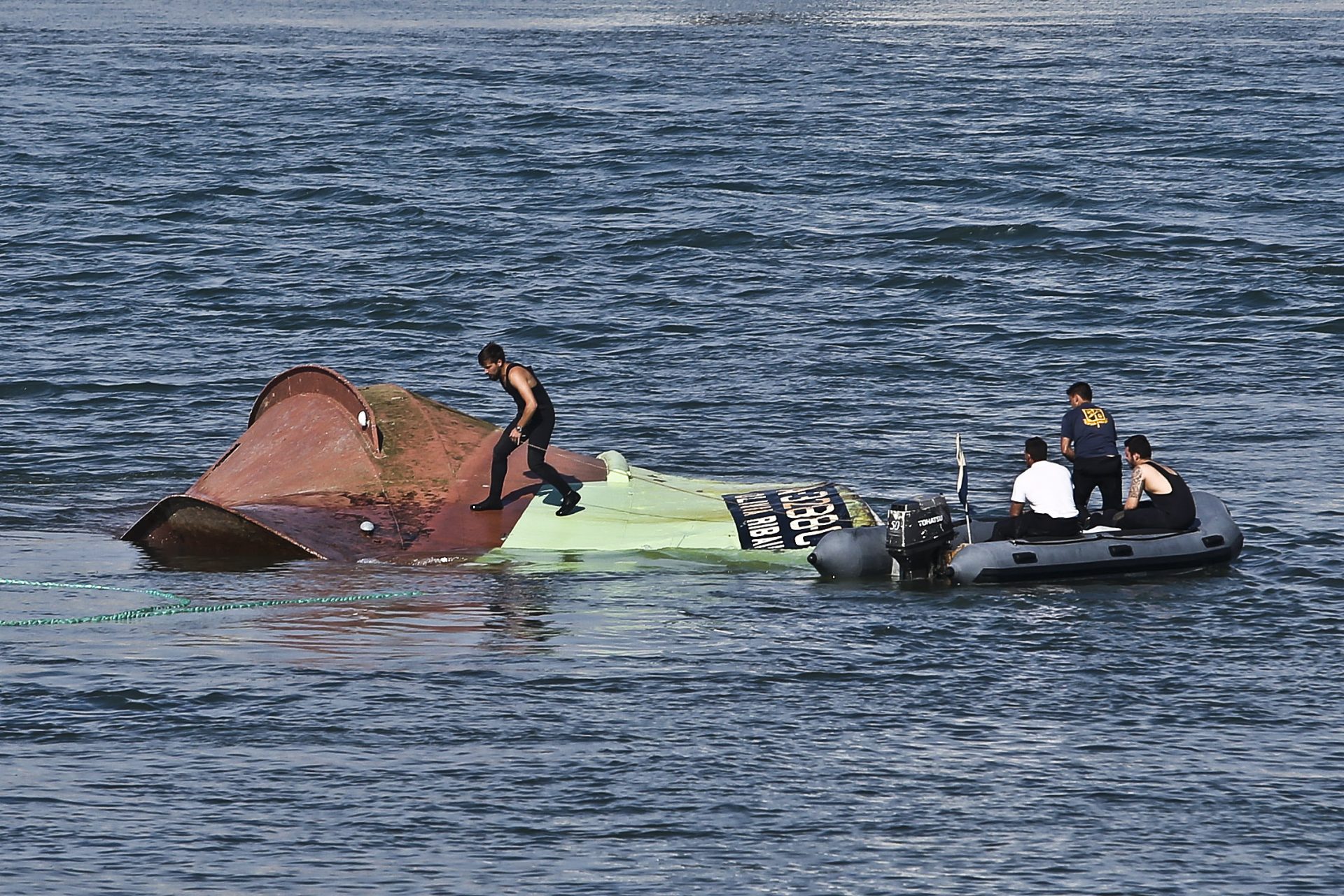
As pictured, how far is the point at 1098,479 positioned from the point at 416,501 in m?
6.58

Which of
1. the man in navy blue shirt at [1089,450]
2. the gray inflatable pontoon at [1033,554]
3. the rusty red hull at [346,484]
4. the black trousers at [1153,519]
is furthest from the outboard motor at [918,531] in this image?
the rusty red hull at [346,484]

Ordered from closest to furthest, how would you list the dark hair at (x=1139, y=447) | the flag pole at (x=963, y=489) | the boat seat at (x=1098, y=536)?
the flag pole at (x=963, y=489), the boat seat at (x=1098, y=536), the dark hair at (x=1139, y=447)

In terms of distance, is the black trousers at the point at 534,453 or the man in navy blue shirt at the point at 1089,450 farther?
the black trousers at the point at 534,453

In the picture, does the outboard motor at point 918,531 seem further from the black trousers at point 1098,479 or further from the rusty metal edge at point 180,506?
the rusty metal edge at point 180,506

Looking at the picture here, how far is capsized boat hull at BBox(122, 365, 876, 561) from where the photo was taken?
1711 cm

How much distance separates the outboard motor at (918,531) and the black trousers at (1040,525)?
0.65 m

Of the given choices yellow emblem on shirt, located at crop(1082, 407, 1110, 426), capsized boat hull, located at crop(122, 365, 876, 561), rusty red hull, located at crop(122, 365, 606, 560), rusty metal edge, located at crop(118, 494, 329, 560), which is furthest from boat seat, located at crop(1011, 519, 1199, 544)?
rusty metal edge, located at crop(118, 494, 329, 560)

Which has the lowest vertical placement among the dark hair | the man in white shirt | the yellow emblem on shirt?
the man in white shirt

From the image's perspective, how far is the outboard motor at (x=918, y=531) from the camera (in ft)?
52.4

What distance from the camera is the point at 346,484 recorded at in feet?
58.2

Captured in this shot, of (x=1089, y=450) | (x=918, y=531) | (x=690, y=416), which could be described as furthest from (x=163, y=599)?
(x=690, y=416)

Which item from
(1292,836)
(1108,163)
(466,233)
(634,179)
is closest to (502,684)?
(1292,836)

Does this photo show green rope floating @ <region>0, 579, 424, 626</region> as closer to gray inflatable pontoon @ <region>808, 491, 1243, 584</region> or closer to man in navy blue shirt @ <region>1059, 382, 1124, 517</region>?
gray inflatable pontoon @ <region>808, 491, 1243, 584</region>

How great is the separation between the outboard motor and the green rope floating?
4.27 metres
